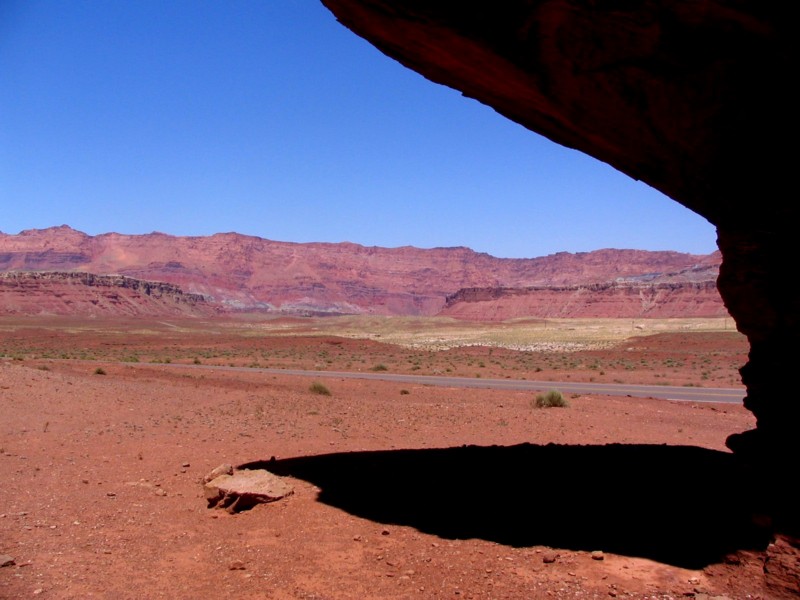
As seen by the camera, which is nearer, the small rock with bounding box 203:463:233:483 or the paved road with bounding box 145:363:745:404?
the small rock with bounding box 203:463:233:483

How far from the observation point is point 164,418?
15.0 meters

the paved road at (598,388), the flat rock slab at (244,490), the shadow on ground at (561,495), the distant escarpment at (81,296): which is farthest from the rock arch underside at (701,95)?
the distant escarpment at (81,296)

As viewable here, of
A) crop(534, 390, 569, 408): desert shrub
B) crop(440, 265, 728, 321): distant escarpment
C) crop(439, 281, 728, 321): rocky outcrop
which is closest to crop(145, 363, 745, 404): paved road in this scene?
crop(534, 390, 569, 408): desert shrub

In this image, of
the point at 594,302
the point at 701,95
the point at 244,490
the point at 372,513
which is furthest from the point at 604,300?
the point at 701,95

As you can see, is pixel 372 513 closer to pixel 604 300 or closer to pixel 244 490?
pixel 244 490

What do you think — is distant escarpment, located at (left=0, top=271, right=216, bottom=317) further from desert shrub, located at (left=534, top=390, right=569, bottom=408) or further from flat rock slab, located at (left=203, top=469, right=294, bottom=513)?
flat rock slab, located at (left=203, top=469, right=294, bottom=513)

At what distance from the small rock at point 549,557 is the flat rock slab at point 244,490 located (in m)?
3.50

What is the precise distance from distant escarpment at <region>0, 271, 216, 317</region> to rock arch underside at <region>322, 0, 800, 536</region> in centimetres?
13111

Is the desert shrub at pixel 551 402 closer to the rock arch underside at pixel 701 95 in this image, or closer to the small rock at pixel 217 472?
the small rock at pixel 217 472

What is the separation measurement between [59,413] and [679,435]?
13.0m

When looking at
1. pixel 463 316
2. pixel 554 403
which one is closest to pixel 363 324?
pixel 463 316

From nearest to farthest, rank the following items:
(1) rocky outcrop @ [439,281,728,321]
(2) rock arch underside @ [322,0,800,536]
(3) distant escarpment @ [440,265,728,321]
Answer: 1. (2) rock arch underside @ [322,0,800,536]
2. (1) rocky outcrop @ [439,281,728,321]
3. (3) distant escarpment @ [440,265,728,321]

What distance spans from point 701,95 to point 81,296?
143m

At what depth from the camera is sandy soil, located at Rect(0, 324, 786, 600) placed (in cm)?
609
